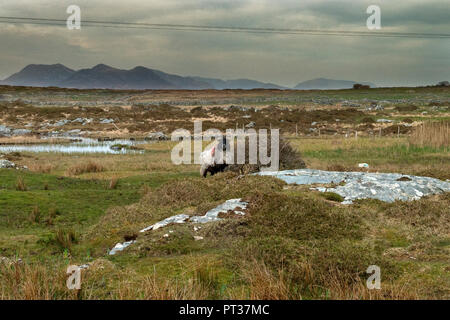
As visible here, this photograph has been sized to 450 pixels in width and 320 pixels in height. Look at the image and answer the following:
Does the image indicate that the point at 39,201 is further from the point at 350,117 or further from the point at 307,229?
the point at 350,117

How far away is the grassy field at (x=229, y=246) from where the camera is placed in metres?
6.24

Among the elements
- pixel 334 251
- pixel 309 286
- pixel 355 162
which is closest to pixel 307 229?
pixel 334 251

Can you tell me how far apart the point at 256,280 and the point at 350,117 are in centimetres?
5801

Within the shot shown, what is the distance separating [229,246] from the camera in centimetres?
874

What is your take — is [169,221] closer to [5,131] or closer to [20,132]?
[20,132]

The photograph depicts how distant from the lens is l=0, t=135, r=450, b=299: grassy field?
20.5 ft

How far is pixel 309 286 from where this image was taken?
6.51 metres

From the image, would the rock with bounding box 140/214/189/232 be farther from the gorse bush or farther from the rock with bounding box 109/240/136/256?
the gorse bush

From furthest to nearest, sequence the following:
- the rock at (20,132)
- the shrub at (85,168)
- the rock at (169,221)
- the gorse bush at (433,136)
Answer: the rock at (20,132), the gorse bush at (433,136), the shrub at (85,168), the rock at (169,221)
